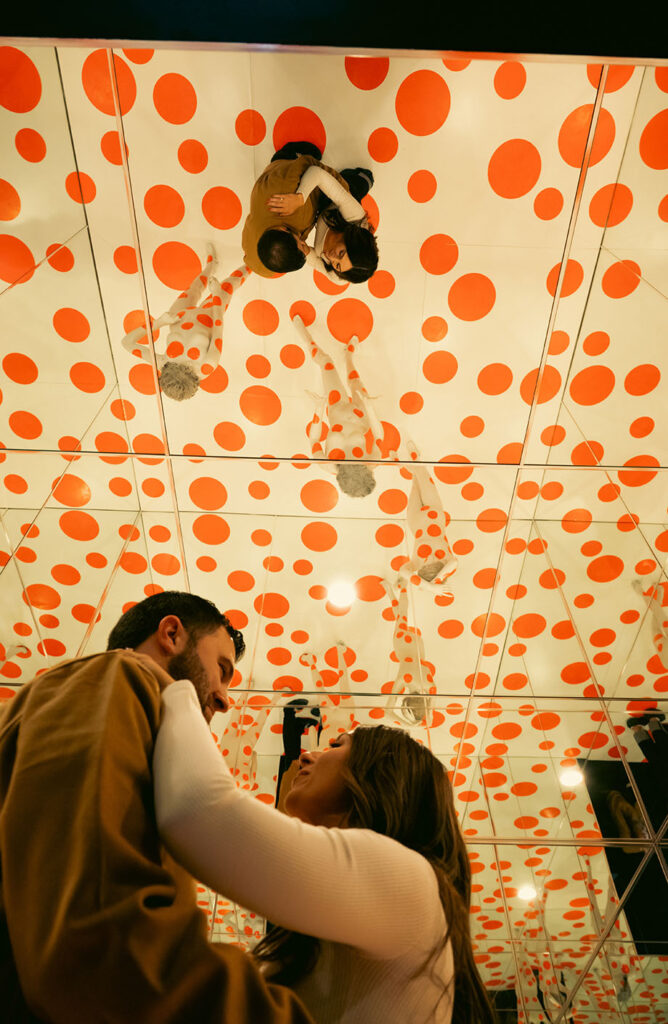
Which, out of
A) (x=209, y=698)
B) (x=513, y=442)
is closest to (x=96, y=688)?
(x=209, y=698)

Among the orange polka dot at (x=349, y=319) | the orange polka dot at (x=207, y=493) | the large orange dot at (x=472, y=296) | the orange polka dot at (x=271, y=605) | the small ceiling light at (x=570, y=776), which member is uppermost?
the large orange dot at (x=472, y=296)

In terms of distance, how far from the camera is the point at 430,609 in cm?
324

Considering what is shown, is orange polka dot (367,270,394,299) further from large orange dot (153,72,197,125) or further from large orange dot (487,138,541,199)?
large orange dot (153,72,197,125)

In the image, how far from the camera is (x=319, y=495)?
3.00 m

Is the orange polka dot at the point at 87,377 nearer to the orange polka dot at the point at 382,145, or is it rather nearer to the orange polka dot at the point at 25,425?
the orange polka dot at the point at 25,425

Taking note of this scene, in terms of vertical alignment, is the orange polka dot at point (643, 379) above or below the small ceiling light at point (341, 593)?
above

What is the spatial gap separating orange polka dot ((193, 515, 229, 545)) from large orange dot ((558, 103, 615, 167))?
83.5 inches

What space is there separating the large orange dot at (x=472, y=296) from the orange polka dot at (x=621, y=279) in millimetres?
440

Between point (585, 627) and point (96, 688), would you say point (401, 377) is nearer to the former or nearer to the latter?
point (585, 627)

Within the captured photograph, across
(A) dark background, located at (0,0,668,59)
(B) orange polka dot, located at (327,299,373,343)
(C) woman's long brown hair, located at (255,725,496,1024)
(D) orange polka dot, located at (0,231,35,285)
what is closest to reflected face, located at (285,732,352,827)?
(C) woman's long brown hair, located at (255,725,496,1024)

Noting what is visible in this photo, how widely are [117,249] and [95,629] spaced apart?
159 centimetres

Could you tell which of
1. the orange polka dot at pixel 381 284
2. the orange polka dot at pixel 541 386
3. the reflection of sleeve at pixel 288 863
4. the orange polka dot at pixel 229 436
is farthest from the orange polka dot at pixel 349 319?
the reflection of sleeve at pixel 288 863

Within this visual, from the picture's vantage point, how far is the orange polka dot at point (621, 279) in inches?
→ 92.9

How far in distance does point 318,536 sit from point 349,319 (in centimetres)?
110
